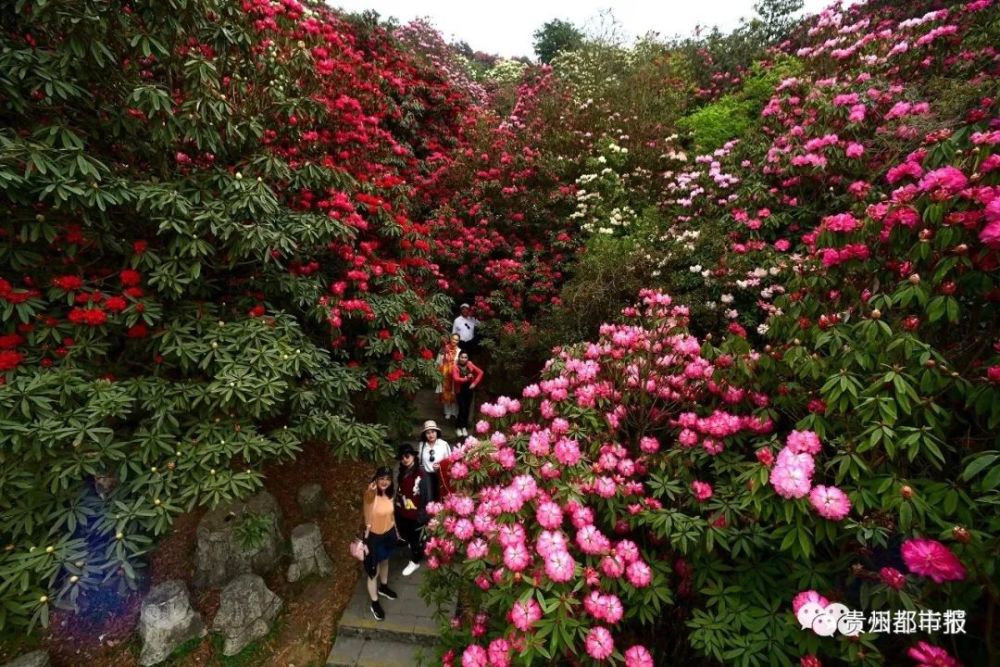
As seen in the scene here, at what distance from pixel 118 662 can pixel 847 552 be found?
6082 millimetres

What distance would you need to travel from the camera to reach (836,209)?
5465mm

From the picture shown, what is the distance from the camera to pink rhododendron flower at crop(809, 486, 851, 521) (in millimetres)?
2000

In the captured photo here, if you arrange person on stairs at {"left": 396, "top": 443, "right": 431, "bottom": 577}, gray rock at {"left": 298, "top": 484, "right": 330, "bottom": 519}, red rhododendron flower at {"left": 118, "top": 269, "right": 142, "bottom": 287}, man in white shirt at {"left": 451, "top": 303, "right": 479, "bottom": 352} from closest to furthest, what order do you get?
red rhododendron flower at {"left": 118, "top": 269, "right": 142, "bottom": 287} → person on stairs at {"left": 396, "top": 443, "right": 431, "bottom": 577} → gray rock at {"left": 298, "top": 484, "right": 330, "bottom": 519} → man in white shirt at {"left": 451, "top": 303, "right": 479, "bottom": 352}

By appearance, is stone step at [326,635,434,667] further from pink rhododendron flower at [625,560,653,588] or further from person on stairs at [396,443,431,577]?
pink rhododendron flower at [625,560,653,588]

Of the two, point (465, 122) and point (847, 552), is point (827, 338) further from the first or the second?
point (465, 122)

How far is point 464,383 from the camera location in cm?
662

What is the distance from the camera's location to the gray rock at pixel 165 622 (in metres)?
4.18

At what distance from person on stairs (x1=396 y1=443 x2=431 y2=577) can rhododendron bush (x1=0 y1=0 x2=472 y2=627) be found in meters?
0.50

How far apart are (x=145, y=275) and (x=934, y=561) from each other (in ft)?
17.9

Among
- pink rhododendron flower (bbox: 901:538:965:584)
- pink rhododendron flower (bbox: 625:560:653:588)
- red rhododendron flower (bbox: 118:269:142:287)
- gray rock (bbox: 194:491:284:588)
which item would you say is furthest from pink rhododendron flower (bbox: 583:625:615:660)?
red rhododendron flower (bbox: 118:269:142:287)

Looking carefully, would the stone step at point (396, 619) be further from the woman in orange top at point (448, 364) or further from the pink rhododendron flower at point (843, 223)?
the pink rhododendron flower at point (843, 223)

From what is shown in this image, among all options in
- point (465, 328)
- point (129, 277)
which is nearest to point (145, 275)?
point (129, 277)

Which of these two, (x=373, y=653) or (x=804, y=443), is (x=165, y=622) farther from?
(x=804, y=443)

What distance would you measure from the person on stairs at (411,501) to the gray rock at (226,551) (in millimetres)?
1413
